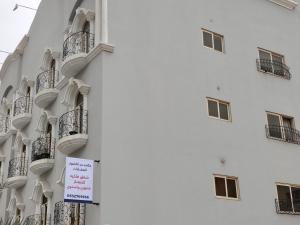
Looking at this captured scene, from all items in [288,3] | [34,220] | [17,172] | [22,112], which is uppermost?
[288,3]

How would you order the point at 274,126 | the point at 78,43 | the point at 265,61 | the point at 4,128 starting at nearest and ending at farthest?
the point at 78,43 < the point at 274,126 < the point at 265,61 < the point at 4,128

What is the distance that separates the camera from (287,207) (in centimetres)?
1967

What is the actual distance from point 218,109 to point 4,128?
615 inches

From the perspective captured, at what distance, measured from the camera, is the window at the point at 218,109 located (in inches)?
762

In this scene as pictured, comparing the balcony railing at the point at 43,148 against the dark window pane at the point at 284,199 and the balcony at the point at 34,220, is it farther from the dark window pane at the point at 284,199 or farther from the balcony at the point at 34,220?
the dark window pane at the point at 284,199

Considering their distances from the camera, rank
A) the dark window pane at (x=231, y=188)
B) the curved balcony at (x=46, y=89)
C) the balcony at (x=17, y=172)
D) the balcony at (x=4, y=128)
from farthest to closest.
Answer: the balcony at (x=4, y=128), the balcony at (x=17, y=172), the curved balcony at (x=46, y=89), the dark window pane at (x=231, y=188)

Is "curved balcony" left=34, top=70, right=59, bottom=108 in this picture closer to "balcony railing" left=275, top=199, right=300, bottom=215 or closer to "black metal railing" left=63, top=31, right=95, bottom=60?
"black metal railing" left=63, top=31, right=95, bottom=60

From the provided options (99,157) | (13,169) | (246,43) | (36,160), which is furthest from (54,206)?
(246,43)

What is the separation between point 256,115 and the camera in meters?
20.5

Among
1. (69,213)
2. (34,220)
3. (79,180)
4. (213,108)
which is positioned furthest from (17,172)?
(213,108)

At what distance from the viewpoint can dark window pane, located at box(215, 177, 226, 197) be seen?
59.4 ft

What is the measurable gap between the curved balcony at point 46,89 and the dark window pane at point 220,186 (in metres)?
8.23

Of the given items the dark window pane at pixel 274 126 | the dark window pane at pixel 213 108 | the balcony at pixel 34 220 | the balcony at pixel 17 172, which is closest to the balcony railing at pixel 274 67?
the dark window pane at pixel 274 126

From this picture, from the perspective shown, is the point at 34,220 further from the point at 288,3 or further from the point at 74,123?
the point at 288,3
